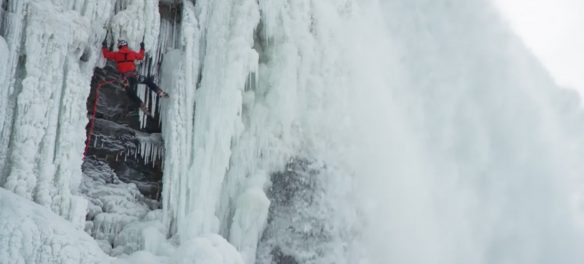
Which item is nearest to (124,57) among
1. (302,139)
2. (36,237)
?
(36,237)

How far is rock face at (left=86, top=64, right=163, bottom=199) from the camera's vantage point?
34.2ft

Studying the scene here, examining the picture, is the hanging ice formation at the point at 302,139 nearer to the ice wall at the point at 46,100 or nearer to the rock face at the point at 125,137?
the ice wall at the point at 46,100

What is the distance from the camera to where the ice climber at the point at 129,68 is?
30.3ft

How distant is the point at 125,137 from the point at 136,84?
1.10m

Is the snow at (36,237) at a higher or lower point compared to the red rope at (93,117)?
lower

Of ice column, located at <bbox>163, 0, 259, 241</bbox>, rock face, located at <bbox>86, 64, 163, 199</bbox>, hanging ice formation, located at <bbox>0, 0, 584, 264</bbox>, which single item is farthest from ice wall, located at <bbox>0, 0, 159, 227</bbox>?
rock face, located at <bbox>86, 64, 163, 199</bbox>

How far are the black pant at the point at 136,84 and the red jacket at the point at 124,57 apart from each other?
17.1 inches

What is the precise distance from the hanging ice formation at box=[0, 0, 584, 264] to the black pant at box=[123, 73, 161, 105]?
32 cm

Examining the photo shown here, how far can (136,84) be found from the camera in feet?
34.1

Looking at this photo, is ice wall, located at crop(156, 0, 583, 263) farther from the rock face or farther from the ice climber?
the rock face

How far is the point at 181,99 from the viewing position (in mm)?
9820

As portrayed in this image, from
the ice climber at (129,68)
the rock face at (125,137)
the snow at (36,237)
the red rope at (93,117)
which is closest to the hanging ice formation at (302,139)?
the snow at (36,237)

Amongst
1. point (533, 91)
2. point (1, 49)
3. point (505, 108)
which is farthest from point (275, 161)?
point (533, 91)

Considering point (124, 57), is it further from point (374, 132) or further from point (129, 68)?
point (374, 132)
